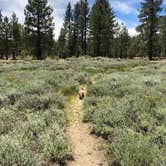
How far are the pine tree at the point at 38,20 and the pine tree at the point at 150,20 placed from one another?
48.6 feet

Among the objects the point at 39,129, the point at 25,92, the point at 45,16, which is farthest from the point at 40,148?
the point at 45,16

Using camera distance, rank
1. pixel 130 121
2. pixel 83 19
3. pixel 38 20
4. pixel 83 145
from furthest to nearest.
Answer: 1. pixel 83 19
2. pixel 38 20
3. pixel 130 121
4. pixel 83 145

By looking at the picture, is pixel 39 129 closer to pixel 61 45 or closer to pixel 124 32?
pixel 61 45

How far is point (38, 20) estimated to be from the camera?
4378cm

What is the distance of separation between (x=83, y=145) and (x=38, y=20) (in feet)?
126

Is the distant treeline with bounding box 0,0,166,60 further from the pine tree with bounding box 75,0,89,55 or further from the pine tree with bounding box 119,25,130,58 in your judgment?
the pine tree with bounding box 119,25,130,58

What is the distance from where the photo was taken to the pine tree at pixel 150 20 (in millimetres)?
43844

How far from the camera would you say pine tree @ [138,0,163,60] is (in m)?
43.8

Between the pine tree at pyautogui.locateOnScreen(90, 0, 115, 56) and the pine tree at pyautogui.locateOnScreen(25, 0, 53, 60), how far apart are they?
9.30m

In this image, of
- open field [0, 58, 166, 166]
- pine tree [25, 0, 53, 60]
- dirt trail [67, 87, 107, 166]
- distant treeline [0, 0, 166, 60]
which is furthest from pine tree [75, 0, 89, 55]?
dirt trail [67, 87, 107, 166]

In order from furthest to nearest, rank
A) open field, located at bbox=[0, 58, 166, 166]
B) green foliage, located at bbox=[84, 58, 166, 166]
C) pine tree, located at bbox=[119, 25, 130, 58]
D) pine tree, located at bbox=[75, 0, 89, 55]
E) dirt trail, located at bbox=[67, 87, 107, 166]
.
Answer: pine tree, located at bbox=[119, 25, 130, 58]
pine tree, located at bbox=[75, 0, 89, 55]
dirt trail, located at bbox=[67, 87, 107, 166]
green foliage, located at bbox=[84, 58, 166, 166]
open field, located at bbox=[0, 58, 166, 166]

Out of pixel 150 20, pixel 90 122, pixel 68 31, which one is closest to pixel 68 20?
Result: pixel 68 31

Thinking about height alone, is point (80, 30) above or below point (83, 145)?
above

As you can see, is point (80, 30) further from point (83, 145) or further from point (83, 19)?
point (83, 145)
